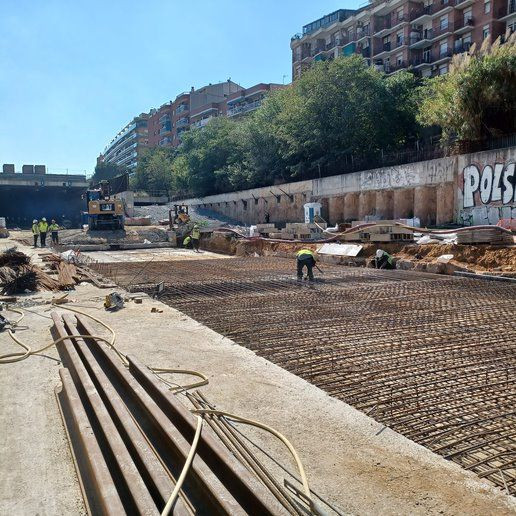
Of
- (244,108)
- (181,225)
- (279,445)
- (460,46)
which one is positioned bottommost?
(279,445)

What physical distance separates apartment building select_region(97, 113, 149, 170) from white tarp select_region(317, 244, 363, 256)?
276 ft

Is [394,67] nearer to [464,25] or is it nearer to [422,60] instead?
[422,60]

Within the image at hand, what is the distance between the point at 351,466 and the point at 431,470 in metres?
0.49

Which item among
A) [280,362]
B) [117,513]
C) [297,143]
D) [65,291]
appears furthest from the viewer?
[297,143]

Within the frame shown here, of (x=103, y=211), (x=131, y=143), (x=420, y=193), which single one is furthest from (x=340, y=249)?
(x=131, y=143)

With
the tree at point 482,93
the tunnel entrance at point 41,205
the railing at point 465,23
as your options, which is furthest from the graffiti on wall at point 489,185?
the tunnel entrance at point 41,205

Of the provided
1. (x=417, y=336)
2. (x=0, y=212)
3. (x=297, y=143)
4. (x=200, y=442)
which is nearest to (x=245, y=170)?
(x=297, y=143)

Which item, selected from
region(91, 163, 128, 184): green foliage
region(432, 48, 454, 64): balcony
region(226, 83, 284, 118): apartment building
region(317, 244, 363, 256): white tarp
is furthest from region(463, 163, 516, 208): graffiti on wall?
region(91, 163, 128, 184): green foliage

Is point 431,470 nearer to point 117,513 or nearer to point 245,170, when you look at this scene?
point 117,513

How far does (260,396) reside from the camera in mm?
4316

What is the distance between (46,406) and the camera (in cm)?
415

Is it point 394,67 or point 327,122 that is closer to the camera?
point 327,122

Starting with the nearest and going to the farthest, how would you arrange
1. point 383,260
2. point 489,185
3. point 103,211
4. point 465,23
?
1. point 383,260
2. point 489,185
3. point 103,211
4. point 465,23

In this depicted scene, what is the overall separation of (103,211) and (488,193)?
64.9 feet
